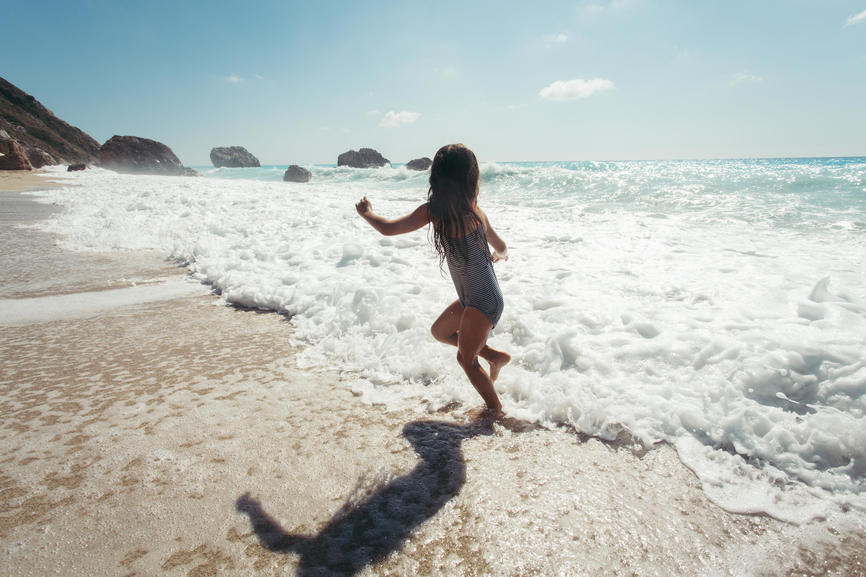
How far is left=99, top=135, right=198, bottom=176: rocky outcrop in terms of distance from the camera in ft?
144

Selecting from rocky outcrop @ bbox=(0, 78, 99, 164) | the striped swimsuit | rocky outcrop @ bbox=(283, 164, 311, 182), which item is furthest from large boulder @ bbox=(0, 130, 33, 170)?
the striped swimsuit

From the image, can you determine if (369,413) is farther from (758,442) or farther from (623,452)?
(758,442)

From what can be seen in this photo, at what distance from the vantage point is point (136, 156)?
44469 mm

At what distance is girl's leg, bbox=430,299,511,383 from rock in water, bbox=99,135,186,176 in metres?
53.7

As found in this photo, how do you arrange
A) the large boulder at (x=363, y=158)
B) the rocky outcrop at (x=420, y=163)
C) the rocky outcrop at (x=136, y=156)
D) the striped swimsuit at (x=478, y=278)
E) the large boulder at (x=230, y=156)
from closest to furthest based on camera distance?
the striped swimsuit at (x=478, y=278), the rocky outcrop at (x=420, y=163), the rocky outcrop at (x=136, y=156), the large boulder at (x=363, y=158), the large boulder at (x=230, y=156)

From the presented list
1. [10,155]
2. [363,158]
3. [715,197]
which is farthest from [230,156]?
[715,197]

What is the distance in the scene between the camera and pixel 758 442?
2.01 m

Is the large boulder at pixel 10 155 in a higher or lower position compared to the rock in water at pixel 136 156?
lower

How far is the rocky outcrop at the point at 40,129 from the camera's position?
4144cm

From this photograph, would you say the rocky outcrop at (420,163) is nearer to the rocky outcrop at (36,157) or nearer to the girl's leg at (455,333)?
the rocky outcrop at (36,157)

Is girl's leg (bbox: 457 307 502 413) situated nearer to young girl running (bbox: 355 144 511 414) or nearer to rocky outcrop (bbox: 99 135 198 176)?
young girl running (bbox: 355 144 511 414)

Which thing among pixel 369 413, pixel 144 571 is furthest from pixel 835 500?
pixel 144 571

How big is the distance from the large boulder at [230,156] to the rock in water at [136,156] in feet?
63.3

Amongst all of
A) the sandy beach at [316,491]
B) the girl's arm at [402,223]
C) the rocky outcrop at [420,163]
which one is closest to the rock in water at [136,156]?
the rocky outcrop at [420,163]
